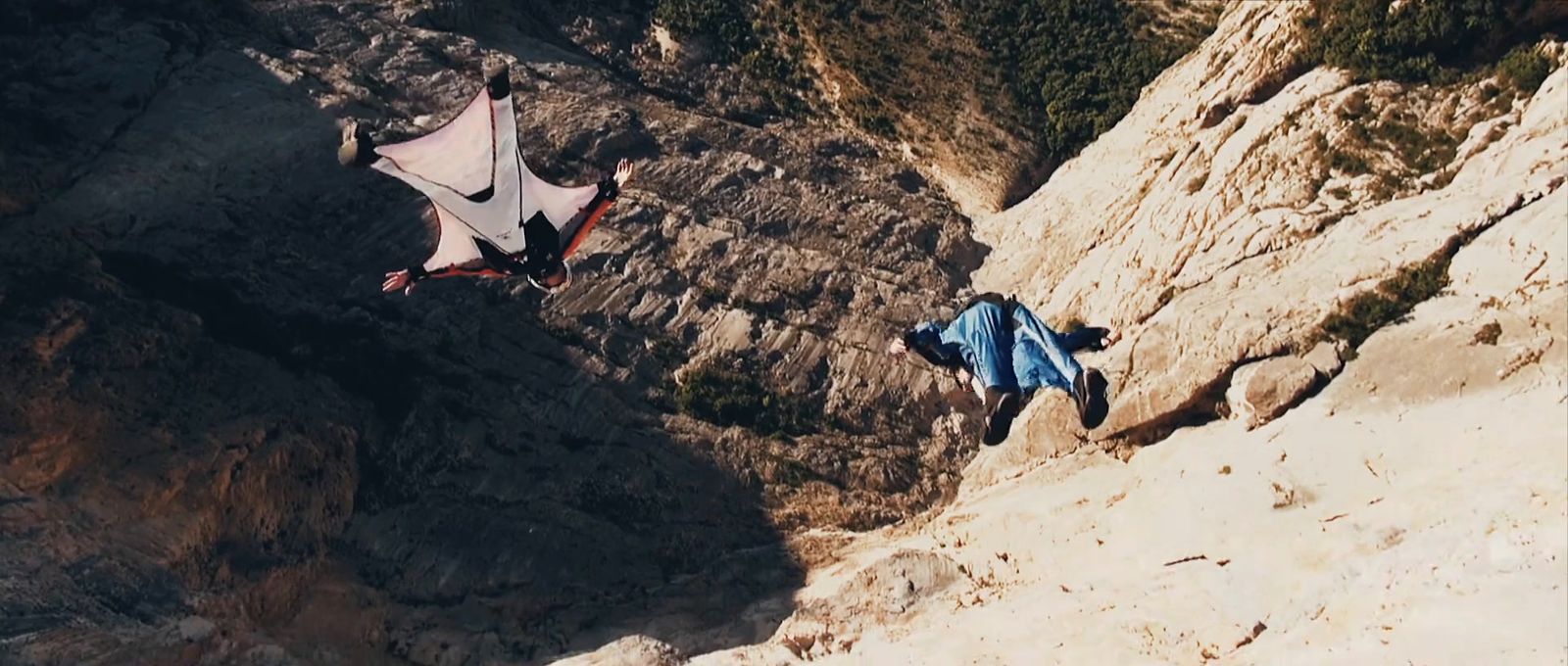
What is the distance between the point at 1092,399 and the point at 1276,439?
25.0ft

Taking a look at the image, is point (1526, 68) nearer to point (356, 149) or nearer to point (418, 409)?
point (356, 149)

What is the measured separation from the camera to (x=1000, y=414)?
16.3 m

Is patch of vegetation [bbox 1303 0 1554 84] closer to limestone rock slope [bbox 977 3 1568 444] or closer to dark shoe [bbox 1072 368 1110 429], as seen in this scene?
limestone rock slope [bbox 977 3 1568 444]

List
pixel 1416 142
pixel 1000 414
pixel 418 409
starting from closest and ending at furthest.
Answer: pixel 1000 414, pixel 1416 142, pixel 418 409

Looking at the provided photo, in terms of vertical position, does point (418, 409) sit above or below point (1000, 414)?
above

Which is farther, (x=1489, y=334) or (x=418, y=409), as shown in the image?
(x=418, y=409)

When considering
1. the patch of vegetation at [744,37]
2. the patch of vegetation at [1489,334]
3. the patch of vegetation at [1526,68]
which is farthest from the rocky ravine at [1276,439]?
the patch of vegetation at [744,37]

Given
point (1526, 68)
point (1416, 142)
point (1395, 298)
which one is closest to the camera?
point (1395, 298)

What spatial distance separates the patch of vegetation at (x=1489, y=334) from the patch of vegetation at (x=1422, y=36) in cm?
940

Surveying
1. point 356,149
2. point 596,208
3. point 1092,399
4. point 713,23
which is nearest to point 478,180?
point 596,208

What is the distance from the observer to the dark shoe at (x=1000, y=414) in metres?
16.3

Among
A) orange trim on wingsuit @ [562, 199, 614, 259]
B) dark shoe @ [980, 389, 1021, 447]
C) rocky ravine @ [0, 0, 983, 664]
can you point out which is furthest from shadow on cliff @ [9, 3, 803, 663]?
dark shoe @ [980, 389, 1021, 447]

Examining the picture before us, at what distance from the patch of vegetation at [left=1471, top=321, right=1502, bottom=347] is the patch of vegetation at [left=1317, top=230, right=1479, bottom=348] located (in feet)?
5.67

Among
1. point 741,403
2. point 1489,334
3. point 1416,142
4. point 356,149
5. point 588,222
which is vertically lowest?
point 1489,334
